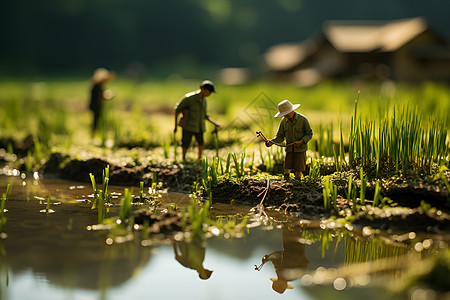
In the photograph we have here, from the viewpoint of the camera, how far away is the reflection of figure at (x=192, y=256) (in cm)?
437

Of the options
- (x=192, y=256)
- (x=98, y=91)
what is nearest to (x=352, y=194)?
(x=192, y=256)

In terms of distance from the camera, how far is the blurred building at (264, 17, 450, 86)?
72.4 ft

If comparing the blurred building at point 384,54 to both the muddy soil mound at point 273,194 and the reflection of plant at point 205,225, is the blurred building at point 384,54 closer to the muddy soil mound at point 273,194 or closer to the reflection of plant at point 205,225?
the muddy soil mound at point 273,194

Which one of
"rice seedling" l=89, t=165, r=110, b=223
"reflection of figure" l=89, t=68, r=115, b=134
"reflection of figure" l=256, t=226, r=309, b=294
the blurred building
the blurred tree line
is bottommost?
"reflection of figure" l=256, t=226, r=309, b=294

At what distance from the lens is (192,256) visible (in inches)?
182

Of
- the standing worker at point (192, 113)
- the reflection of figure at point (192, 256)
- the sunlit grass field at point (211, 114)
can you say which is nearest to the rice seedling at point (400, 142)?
the sunlit grass field at point (211, 114)

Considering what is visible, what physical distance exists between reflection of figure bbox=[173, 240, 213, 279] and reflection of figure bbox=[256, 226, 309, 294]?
0.46 m

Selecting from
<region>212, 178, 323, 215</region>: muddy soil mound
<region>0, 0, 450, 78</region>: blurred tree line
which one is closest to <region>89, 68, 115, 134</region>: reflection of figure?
<region>212, 178, 323, 215</region>: muddy soil mound

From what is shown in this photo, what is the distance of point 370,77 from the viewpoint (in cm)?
2050

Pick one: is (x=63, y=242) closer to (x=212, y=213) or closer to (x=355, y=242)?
(x=212, y=213)

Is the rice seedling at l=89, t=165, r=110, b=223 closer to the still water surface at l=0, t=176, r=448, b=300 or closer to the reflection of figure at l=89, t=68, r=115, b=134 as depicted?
the still water surface at l=0, t=176, r=448, b=300

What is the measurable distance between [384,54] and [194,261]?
20.0 metres

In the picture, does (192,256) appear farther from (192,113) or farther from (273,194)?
(192,113)

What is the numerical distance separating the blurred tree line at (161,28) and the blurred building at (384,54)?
10.1 meters
